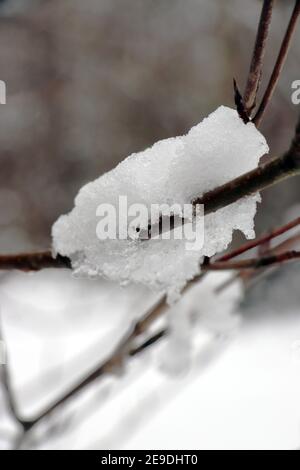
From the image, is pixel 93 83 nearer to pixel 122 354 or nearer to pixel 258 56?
pixel 122 354

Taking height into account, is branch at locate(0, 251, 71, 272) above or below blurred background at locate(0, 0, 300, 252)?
below

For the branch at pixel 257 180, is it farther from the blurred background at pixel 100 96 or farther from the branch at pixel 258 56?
the blurred background at pixel 100 96

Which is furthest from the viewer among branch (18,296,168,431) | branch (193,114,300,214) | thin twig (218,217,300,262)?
branch (18,296,168,431)

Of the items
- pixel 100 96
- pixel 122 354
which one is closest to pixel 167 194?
pixel 122 354

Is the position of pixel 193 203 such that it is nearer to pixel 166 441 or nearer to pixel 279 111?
pixel 166 441

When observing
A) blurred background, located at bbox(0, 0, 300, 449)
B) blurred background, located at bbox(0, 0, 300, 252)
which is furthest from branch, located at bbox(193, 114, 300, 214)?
blurred background, located at bbox(0, 0, 300, 252)

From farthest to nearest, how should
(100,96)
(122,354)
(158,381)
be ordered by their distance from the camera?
(100,96), (158,381), (122,354)

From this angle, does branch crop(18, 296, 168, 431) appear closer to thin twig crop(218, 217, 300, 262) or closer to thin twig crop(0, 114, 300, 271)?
thin twig crop(218, 217, 300, 262)
